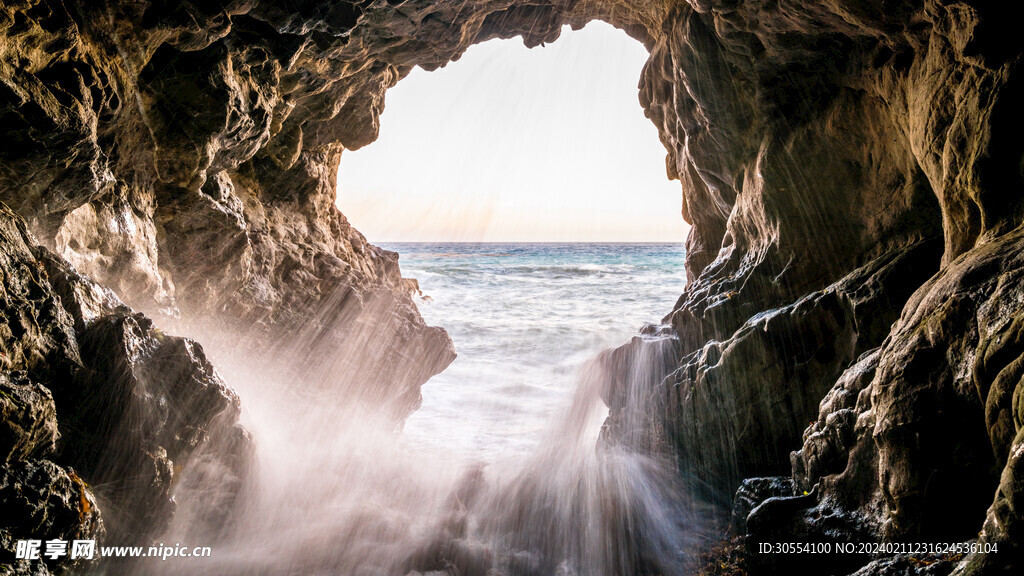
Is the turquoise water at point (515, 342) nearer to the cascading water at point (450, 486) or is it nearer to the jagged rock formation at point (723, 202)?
the cascading water at point (450, 486)

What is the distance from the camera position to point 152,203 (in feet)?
21.3

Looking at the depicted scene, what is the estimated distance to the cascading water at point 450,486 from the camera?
6293 mm

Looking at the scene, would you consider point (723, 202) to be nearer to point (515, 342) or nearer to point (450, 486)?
point (450, 486)

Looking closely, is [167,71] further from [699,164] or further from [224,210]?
[699,164]

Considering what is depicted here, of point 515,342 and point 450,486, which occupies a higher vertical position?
point 515,342

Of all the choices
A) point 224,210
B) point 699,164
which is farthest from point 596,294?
point 224,210

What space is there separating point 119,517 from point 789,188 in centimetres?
949

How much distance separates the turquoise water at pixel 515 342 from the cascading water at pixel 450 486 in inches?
4.5

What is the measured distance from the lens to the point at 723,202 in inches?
392

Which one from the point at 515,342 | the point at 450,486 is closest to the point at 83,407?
the point at 450,486

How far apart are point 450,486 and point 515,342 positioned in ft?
37.9

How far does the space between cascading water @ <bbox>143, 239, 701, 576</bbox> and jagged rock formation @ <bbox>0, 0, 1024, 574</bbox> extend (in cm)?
68

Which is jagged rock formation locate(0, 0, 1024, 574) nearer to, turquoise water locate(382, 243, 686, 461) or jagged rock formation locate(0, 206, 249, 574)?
jagged rock formation locate(0, 206, 249, 574)

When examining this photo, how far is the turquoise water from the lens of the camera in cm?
1245
